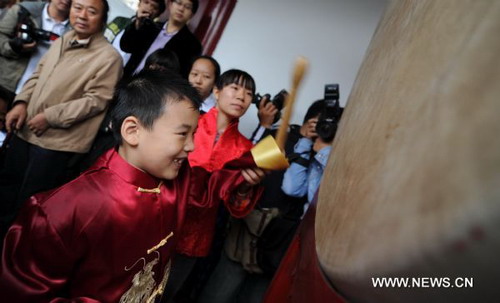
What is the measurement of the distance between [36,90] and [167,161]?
1086 millimetres

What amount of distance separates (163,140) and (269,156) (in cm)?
29

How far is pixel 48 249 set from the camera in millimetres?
634

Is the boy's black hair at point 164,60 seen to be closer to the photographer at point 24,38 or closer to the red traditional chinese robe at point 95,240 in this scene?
the photographer at point 24,38

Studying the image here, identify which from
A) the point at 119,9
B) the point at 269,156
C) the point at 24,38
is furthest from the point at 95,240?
the point at 119,9

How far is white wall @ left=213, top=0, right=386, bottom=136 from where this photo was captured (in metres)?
2.10

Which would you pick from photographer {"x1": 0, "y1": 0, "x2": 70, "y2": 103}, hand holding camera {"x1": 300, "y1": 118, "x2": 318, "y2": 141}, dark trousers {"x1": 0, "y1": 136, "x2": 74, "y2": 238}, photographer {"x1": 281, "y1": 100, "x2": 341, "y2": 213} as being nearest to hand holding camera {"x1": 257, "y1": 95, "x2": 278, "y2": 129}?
hand holding camera {"x1": 300, "y1": 118, "x2": 318, "y2": 141}

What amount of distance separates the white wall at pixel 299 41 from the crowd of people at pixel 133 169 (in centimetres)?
54

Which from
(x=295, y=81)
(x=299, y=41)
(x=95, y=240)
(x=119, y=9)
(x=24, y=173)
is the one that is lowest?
(x=24, y=173)

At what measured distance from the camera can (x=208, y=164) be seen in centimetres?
122

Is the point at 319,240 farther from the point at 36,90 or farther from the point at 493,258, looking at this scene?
the point at 36,90

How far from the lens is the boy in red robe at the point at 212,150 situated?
46.8 inches

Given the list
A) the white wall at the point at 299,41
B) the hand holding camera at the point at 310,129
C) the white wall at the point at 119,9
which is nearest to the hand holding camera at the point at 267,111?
the hand holding camera at the point at 310,129

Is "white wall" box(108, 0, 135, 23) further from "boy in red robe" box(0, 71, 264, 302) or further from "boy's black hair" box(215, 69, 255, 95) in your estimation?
"boy in red robe" box(0, 71, 264, 302)

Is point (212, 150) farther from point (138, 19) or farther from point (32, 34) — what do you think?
point (32, 34)
